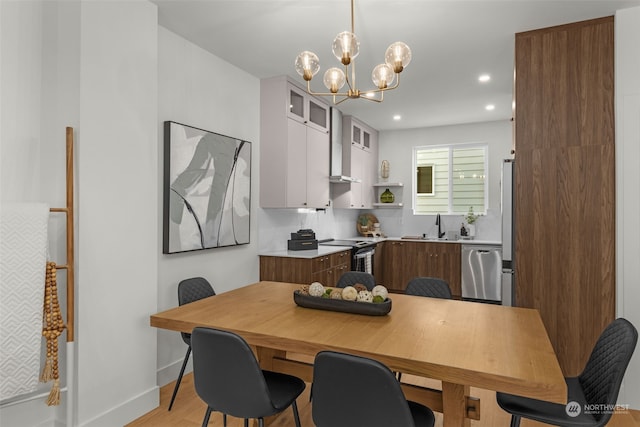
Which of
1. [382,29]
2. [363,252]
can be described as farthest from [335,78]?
[363,252]

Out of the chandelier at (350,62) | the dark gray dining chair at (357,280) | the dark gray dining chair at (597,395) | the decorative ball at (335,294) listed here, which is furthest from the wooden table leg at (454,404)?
the chandelier at (350,62)

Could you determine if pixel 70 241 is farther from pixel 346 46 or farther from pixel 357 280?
pixel 357 280

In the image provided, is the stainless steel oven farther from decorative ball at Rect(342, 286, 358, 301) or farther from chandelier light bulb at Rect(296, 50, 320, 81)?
chandelier light bulb at Rect(296, 50, 320, 81)

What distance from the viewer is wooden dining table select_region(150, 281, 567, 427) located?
4.74 feet

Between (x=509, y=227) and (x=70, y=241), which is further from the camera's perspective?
(x=509, y=227)

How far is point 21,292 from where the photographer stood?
1.94m

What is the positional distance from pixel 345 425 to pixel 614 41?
3.25m

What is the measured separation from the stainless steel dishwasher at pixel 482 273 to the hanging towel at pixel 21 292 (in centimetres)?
508

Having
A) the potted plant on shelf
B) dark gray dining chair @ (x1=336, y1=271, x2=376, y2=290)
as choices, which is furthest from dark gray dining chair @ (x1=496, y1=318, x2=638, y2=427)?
the potted plant on shelf

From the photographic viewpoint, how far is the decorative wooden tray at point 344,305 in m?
2.12

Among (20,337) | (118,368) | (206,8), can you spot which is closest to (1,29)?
(206,8)

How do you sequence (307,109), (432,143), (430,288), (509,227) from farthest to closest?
1. (432,143)
2. (307,109)
3. (509,227)
4. (430,288)

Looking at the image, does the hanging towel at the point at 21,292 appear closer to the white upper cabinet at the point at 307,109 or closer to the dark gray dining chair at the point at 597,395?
the dark gray dining chair at the point at 597,395

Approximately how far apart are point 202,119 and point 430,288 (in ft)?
7.85
